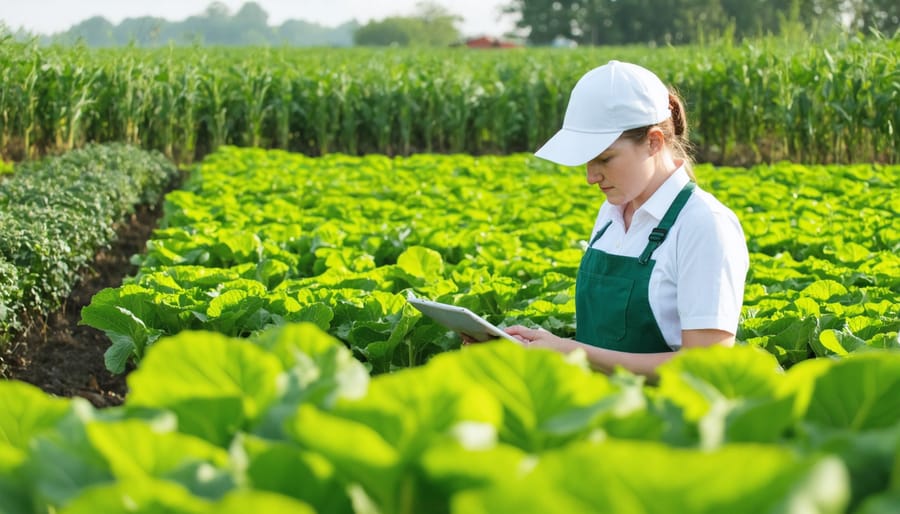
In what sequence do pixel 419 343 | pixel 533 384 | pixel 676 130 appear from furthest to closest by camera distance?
pixel 419 343, pixel 676 130, pixel 533 384

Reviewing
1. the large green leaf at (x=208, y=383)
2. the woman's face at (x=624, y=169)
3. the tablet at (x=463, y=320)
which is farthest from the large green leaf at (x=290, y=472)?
the woman's face at (x=624, y=169)

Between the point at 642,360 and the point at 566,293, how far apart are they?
4.74 feet

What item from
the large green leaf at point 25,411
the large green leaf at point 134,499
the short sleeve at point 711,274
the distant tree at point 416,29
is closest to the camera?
the large green leaf at point 134,499

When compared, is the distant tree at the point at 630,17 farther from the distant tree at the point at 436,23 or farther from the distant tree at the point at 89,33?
the distant tree at the point at 89,33

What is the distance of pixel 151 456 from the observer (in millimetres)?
1140

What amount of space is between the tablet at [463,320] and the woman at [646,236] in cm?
16

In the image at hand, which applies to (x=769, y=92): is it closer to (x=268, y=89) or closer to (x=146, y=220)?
(x=268, y=89)

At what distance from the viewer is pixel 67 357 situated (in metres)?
6.07

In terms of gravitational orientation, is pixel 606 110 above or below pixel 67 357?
above

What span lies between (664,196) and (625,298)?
0.33 m

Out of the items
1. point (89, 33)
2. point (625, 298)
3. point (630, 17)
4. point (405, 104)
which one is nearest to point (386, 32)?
point (630, 17)

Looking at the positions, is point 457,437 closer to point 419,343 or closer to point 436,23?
point 419,343

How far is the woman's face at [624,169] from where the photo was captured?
2973mm

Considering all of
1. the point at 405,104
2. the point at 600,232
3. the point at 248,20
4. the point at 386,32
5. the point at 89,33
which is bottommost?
the point at 386,32
